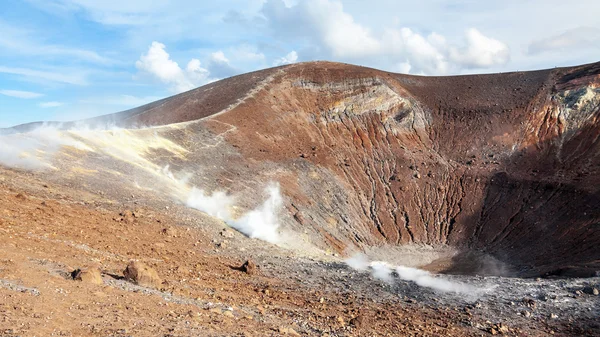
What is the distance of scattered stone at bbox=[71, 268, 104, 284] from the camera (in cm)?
962

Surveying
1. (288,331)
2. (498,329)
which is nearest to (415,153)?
Result: (498,329)

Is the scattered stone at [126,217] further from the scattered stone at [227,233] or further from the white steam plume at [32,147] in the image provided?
the white steam plume at [32,147]

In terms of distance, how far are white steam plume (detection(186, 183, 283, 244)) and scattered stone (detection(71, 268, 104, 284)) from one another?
35.9 feet

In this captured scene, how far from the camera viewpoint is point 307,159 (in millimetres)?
34969

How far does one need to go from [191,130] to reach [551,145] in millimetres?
Answer: 28987

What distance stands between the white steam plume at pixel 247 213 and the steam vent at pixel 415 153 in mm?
1426

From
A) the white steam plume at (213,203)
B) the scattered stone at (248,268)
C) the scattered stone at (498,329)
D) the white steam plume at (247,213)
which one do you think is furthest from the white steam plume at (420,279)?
the white steam plume at (213,203)

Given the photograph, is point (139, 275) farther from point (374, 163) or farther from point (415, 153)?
point (415, 153)

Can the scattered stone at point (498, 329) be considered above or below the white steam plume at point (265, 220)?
below

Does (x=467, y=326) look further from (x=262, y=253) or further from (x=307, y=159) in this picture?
(x=307, y=159)

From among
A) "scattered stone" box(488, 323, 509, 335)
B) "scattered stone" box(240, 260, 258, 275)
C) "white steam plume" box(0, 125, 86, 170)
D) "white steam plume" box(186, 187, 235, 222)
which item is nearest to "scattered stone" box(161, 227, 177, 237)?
"scattered stone" box(240, 260, 258, 275)

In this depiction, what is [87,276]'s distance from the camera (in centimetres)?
966

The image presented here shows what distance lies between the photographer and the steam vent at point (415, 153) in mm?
28516

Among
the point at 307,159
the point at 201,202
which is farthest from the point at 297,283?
the point at 307,159
